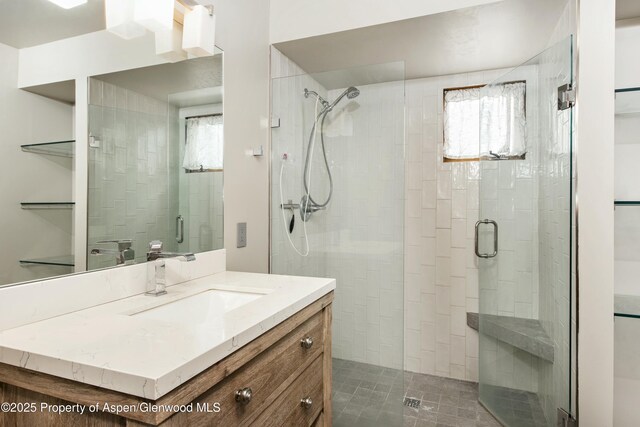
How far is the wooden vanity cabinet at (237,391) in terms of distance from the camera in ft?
2.13

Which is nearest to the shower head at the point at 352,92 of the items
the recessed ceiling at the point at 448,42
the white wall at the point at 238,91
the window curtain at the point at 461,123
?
the recessed ceiling at the point at 448,42

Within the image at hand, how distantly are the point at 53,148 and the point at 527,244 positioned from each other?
2.33 metres

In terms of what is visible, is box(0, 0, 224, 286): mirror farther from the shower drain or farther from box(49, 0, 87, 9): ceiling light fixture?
the shower drain

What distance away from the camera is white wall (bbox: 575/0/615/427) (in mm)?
1519

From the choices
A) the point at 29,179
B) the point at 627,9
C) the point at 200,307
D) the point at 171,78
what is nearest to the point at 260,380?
the point at 200,307

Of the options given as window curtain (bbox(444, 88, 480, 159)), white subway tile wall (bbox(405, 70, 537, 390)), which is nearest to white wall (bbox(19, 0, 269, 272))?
white subway tile wall (bbox(405, 70, 537, 390))

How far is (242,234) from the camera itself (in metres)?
1.91

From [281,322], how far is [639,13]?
233 cm

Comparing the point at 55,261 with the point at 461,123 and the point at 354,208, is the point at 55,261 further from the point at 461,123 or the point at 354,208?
the point at 461,123

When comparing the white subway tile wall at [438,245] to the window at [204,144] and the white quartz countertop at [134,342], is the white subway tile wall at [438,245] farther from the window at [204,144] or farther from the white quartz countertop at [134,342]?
the white quartz countertop at [134,342]

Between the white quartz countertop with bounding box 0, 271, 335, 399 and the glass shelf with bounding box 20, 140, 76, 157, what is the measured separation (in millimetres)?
458

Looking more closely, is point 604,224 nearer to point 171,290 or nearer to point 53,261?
point 171,290

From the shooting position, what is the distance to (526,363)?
2.10 m

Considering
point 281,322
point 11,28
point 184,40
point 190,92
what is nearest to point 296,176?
point 190,92
